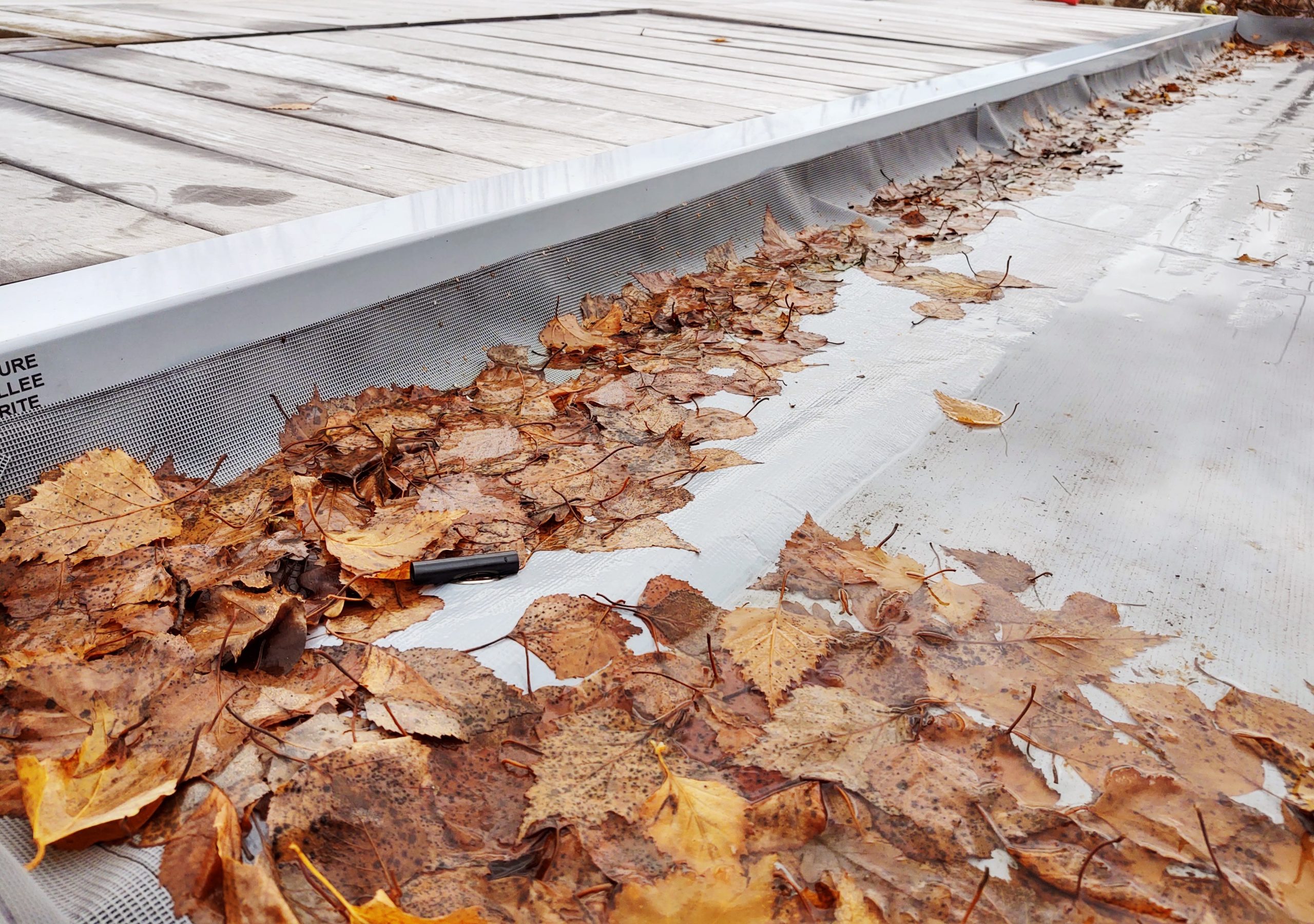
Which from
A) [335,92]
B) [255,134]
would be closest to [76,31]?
[335,92]

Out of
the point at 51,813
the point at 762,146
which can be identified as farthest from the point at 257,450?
the point at 762,146

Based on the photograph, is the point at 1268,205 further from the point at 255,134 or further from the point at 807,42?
the point at 255,134

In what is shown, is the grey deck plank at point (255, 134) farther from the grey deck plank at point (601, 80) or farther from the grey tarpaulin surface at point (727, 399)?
the grey deck plank at point (601, 80)

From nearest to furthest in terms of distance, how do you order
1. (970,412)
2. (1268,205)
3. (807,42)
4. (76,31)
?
1. (970,412)
2. (1268,205)
3. (76,31)
4. (807,42)

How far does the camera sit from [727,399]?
4.15 feet

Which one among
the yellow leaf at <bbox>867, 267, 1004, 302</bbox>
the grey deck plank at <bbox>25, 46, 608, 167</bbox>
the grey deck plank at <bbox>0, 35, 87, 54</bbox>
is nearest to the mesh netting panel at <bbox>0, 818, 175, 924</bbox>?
the grey deck plank at <bbox>25, 46, 608, 167</bbox>

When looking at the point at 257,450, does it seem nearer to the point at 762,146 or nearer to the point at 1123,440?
the point at 1123,440

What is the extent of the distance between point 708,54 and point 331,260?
7.82 ft

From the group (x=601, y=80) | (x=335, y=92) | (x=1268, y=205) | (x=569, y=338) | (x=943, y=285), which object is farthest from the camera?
(x=601, y=80)

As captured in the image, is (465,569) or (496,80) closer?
(465,569)

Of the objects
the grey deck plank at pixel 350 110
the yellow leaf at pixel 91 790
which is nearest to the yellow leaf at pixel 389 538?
the yellow leaf at pixel 91 790

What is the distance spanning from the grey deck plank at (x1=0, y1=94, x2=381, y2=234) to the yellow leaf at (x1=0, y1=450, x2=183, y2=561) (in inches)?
16.7

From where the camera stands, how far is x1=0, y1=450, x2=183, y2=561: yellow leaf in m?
0.88

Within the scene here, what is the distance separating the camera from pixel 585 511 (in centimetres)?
101
